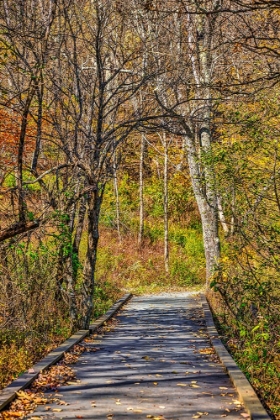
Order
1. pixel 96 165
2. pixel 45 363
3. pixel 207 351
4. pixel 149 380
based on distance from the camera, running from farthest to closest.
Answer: pixel 96 165, pixel 207 351, pixel 45 363, pixel 149 380

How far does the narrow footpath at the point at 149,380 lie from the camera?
7.70m

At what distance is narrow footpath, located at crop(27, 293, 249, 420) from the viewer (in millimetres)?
7703

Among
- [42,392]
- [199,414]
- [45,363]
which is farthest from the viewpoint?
[45,363]

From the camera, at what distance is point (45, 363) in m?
10.7

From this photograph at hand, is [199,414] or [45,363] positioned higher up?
[45,363]

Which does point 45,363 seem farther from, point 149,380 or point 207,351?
point 207,351

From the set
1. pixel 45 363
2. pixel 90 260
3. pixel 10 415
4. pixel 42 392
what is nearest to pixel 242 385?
pixel 42 392

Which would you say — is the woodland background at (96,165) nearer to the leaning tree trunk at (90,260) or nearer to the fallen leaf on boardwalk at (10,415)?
the leaning tree trunk at (90,260)

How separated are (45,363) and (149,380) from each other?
1857 mm

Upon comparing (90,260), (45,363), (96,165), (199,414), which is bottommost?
(199,414)

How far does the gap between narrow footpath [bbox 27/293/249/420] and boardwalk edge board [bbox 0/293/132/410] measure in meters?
0.38

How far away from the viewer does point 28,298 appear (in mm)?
13703

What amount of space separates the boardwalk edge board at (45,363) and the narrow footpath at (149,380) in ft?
1.23

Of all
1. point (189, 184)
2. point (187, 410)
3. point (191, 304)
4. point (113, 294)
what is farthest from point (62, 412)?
point (189, 184)
